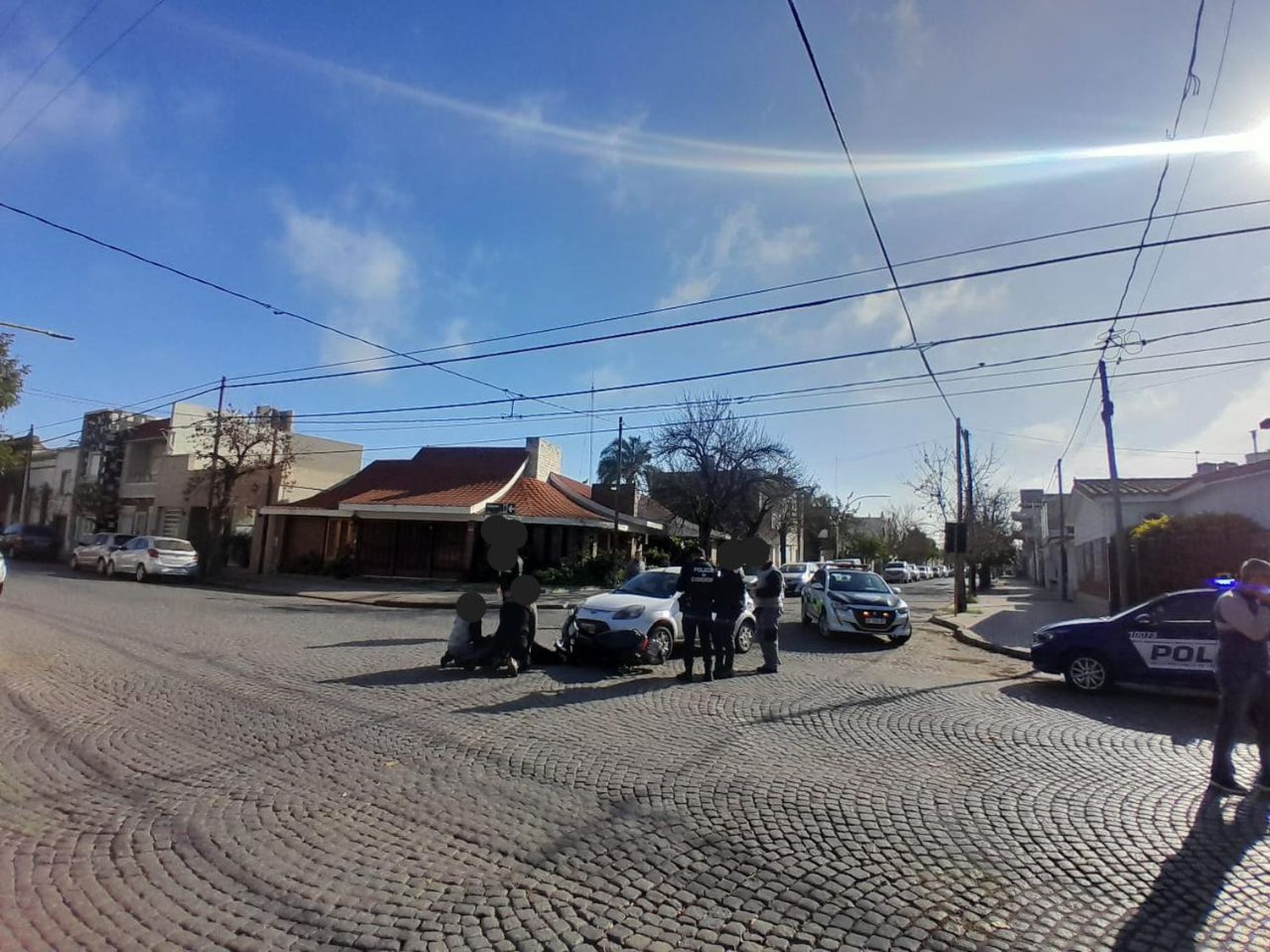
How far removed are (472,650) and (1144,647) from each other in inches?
346

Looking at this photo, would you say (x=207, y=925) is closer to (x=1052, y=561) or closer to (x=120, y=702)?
(x=120, y=702)

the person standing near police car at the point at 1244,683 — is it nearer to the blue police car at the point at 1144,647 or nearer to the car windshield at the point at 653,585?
the blue police car at the point at 1144,647

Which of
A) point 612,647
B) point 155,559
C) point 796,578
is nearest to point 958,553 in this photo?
point 796,578

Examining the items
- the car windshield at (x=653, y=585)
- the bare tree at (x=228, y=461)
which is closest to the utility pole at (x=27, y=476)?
the bare tree at (x=228, y=461)

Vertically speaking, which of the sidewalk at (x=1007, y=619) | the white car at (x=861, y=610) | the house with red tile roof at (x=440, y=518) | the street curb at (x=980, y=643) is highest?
the house with red tile roof at (x=440, y=518)

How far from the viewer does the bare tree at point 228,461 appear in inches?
1114

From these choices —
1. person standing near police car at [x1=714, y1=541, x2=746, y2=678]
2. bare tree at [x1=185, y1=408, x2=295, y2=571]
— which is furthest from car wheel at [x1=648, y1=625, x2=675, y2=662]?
bare tree at [x1=185, y1=408, x2=295, y2=571]

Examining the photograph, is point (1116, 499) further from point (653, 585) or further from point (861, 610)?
point (653, 585)

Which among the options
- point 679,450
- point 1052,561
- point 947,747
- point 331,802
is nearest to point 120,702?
point 331,802

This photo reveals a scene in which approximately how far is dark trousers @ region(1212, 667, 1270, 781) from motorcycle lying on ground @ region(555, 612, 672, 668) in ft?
20.9

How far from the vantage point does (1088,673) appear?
9.85m

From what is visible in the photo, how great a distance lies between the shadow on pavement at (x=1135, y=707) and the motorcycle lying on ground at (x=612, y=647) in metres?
4.79

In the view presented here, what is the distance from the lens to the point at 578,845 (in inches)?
169

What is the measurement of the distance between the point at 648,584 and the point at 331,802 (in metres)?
7.30
